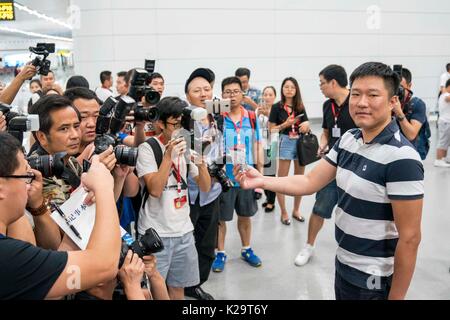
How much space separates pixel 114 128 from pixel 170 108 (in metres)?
0.46

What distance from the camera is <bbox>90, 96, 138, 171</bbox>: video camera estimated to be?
62.5 inches

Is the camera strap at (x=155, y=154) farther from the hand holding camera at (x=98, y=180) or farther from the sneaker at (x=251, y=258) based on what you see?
the sneaker at (x=251, y=258)

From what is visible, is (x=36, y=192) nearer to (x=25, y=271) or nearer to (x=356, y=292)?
(x=25, y=271)

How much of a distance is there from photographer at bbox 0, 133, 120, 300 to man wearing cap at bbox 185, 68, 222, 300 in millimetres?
1395

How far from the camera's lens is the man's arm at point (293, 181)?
1.89m

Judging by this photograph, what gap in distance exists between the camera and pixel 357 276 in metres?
1.64

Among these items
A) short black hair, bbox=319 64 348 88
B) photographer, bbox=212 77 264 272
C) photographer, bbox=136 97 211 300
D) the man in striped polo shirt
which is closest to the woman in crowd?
photographer, bbox=212 77 264 272

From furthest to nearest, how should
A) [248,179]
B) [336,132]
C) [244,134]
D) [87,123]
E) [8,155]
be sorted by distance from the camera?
[244,134], [336,132], [87,123], [248,179], [8,155]

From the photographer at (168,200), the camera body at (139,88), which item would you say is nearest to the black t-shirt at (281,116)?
the photographer at (168,200)

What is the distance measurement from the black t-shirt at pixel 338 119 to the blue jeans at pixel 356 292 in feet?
5.01

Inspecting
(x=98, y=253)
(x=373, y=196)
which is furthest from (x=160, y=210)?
(x=373, y=196)

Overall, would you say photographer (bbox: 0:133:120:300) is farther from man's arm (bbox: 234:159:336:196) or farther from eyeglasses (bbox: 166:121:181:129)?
eyeglasses (bbox: 166:121:181:129)

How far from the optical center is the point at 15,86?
271 centimetres

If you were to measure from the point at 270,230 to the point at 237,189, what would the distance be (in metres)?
0.91
